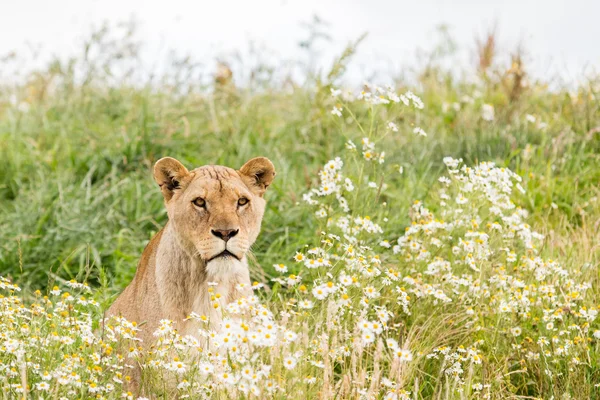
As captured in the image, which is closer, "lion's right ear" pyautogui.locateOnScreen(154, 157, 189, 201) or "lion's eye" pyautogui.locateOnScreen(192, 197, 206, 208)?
"lion's eye" pyautogui.locateOnScreen(192, 197, 206, 208)

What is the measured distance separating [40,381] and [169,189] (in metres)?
1.46

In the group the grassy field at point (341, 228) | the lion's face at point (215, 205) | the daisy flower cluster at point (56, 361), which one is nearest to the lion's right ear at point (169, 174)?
the lion's face at point (215, 205)

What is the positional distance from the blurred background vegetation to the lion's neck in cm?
136

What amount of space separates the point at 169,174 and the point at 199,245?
61cm

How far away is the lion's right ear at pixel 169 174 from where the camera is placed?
502 cm

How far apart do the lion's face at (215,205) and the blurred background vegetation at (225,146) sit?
44.3 inches

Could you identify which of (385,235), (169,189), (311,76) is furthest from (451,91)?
(169,189)

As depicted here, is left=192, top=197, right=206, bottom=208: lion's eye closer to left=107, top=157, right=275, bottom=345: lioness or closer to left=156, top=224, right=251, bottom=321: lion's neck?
left=107, top=157, right=275, bottom=345: lioness

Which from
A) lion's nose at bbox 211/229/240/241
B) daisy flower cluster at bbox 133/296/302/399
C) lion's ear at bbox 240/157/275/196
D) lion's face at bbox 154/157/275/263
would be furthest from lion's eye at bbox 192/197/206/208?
daisy flower cluster at bbox 133/296/302/399

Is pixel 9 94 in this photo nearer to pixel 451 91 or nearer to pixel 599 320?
pixel 451 91

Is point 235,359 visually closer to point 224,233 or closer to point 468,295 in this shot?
point 224,233

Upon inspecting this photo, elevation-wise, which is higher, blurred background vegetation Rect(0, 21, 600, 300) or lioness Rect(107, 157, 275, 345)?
blurred background vegetation Rect(0, 21, 600, 300)

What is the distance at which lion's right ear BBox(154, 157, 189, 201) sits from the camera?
198 inches

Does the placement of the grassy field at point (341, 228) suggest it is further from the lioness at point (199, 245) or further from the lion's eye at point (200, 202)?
the lion's eye at point (200, 202)
